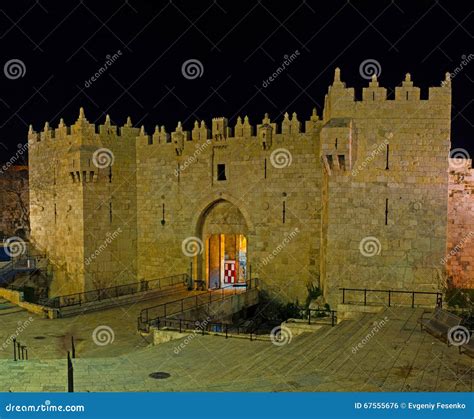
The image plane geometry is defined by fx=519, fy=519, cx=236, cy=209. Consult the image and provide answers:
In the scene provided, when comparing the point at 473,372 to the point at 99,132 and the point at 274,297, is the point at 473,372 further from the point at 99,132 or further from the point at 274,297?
the point at 99,132

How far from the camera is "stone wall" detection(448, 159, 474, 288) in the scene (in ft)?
60.5

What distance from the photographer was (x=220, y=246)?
25.1 meters

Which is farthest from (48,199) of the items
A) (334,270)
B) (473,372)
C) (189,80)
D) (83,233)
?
(473,372)

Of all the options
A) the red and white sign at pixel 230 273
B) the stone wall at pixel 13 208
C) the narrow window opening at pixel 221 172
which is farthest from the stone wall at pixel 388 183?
the stone wall at pixel 13 208

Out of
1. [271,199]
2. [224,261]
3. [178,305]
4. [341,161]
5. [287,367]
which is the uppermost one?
[341,161]

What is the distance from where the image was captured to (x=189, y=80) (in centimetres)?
2634

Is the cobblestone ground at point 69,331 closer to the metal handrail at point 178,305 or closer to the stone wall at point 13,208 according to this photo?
the metal handrail at point 178,305

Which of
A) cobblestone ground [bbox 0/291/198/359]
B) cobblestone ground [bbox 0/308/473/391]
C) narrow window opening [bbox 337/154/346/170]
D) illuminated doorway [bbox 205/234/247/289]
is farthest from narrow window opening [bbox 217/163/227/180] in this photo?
cobblestone ground [bbox 0/308/473/391]

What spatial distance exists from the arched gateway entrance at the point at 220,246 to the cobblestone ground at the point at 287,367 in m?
10.1

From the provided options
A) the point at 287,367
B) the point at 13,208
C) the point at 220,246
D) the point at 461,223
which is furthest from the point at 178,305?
the point at 13,208

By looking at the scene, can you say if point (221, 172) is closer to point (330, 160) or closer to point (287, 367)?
point (330, 160)

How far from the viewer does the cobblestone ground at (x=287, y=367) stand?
28.0 feet

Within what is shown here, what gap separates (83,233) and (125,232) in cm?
198

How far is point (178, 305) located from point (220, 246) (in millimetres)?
6190
